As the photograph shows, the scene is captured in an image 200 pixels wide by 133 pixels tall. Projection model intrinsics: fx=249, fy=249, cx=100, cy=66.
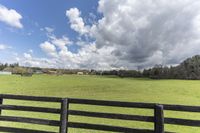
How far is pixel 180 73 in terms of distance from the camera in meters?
100

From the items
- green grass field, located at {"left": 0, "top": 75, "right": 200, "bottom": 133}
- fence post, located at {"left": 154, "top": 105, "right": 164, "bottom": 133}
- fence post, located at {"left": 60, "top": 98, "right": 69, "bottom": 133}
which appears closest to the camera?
fence post, located at {"left": 154, "top": 105, "right": 164, "bottom": 133}

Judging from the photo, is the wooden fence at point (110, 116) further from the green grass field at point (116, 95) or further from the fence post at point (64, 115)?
the green grass field at point (116, 95)

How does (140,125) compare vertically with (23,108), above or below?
below

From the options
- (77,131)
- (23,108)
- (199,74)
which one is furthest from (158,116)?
(199,74)

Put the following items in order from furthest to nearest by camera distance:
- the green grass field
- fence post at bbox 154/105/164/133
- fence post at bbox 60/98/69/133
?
the green grass field, fence post at bbox 60/98/69/133, fence post at bbox 154/105/164/133

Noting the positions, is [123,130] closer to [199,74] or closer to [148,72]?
[199,74]

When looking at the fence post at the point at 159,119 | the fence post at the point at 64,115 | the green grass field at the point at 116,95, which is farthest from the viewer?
the green grass field at the point at 116,95

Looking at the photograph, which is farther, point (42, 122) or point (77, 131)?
point (77, 131)

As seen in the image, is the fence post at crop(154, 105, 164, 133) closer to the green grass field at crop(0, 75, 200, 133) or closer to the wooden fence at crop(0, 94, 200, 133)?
the wooden fence at crop(0, 94, 200, 133)

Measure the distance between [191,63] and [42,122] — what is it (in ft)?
364

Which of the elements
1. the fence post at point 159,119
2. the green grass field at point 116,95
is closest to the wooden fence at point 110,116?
the fence post at point 159,119

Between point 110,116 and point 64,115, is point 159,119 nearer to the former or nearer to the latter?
point 110,116

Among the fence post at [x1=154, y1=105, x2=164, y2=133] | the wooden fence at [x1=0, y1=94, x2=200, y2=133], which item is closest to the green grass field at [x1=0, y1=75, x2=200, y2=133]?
the wooden fence at [x1=0, y1=94, x2=200, y2=133]

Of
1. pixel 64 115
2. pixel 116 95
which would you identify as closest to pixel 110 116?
pixel 64 115
